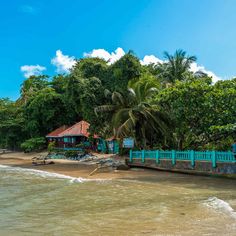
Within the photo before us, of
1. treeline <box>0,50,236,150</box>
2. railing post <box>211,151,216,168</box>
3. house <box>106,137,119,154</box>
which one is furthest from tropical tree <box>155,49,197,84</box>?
railing post <box>211,151,216,168</box>

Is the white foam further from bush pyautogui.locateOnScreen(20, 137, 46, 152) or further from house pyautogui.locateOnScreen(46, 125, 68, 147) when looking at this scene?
bush pyautogui.locateOnScreen(20, 137, 46, 152)

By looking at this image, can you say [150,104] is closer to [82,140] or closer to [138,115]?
[138,115]

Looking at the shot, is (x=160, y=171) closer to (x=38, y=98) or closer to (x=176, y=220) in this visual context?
(x=176, y=220)

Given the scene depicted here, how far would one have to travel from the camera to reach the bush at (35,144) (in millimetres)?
42719

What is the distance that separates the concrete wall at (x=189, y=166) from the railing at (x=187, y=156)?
0.65ft

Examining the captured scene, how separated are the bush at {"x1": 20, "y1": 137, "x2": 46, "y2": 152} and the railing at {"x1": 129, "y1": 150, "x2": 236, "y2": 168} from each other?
22191 millimetres

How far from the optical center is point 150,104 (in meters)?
24.0

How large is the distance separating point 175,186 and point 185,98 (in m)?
6.04

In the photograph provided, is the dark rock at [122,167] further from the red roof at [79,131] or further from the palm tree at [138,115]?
the red roof at [79,131]

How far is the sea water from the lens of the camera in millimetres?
8023

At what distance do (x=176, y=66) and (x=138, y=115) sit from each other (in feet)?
37.9

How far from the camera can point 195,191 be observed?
13.6 m

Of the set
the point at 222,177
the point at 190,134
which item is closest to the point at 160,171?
the point at 190,134

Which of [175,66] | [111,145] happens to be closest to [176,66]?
[175,66]
